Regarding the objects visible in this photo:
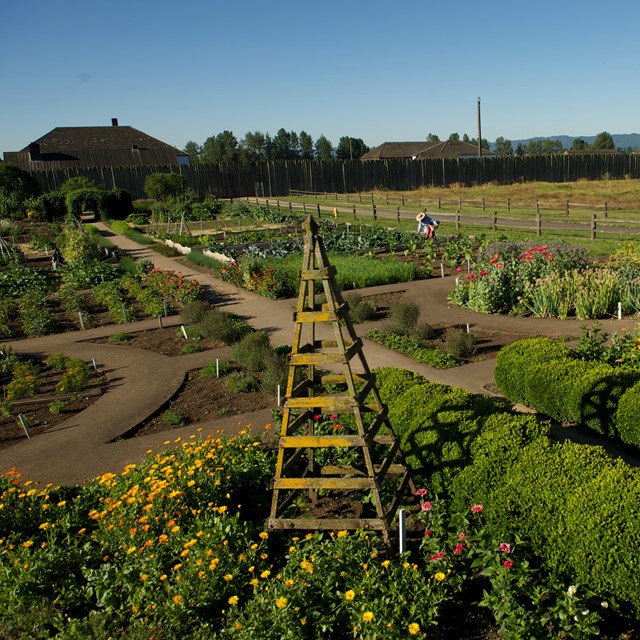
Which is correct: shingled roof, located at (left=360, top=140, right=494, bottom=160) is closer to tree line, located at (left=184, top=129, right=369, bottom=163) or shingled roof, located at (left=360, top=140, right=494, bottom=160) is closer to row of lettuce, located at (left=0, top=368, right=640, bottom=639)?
tree line, located at (left=184, top=129, right=369, bottom=163)

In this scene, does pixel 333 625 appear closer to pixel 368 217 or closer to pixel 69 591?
pixel 69 591

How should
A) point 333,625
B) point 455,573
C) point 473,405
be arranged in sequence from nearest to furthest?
point 333,625 → point 455,573 → point 473,405

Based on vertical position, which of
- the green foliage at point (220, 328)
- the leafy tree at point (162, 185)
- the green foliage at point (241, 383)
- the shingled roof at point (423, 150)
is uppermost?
the shingled roof at point (423, 150)

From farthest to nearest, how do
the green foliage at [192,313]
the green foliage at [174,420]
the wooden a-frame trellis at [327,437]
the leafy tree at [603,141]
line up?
the leafy tree at [603,141], the green foliage at [192,313], the green foliage at [174,420], the wooden a-frame trellis at [327,437]

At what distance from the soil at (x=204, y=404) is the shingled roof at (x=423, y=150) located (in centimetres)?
6394

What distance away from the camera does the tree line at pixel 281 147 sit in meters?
110


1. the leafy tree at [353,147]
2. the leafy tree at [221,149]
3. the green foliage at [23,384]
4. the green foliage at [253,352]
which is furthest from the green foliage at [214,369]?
the leafy tree at [353,147]

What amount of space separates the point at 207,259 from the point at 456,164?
108 feet

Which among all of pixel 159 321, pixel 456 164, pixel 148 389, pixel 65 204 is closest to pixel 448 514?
pixel 148 389

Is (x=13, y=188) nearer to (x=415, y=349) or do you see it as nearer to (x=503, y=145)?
(x=415, y=349)

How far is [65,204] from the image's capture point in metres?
33.9

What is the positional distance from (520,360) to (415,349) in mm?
2731

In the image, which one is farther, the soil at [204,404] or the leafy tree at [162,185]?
the leafy tree at [162,185]

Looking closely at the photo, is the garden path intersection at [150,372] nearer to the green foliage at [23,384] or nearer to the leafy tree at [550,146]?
the green foliage at [23,384]
